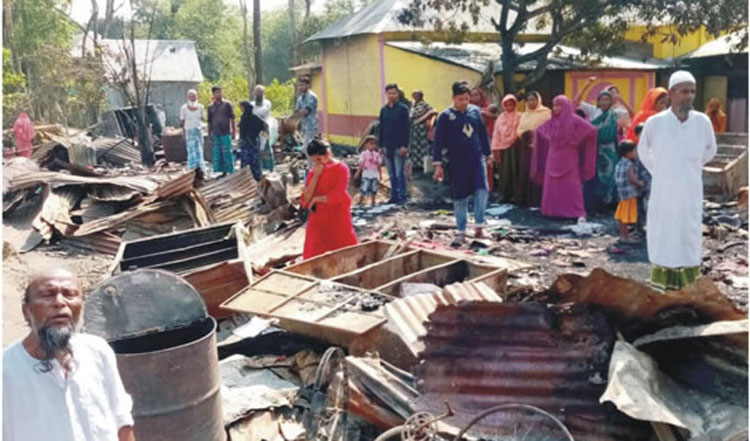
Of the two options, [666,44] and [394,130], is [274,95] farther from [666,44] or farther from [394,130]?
[394,130]

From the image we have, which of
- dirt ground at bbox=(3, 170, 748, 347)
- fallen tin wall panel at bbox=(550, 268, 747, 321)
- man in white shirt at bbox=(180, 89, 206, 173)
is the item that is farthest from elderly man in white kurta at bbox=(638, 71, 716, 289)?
man in white shirt at bbox=(180, 89, 206, 173)

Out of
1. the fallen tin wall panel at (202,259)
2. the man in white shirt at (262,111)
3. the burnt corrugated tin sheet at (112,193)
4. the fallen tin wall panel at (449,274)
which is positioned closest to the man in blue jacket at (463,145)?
the fallen tin wall panel at (449,274)

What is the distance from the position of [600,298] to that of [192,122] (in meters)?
12.1

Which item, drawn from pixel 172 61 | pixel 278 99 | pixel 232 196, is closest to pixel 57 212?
pixel 232 196

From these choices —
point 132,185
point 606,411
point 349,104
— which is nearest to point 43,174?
point 132,185

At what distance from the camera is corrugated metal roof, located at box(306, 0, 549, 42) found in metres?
17.7

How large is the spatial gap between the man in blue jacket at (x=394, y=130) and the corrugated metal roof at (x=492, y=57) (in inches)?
214

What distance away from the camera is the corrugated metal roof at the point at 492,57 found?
1619cm

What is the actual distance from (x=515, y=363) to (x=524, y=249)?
4.62 meters

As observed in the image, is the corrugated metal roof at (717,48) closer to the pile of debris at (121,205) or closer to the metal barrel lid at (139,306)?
the pile of debris at (121,205)

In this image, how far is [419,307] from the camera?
4680 millimetres

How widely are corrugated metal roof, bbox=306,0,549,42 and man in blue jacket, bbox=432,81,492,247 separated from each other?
926 cm

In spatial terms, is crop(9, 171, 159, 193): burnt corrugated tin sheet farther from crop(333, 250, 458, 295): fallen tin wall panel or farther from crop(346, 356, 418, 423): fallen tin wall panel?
crop(346, 356, 418, 423): fallen tin wall panel

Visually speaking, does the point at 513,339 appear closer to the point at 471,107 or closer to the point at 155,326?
the point at 155,326
